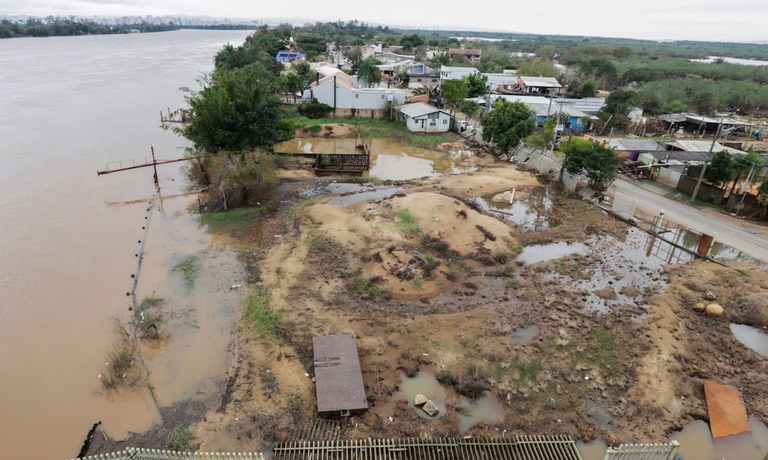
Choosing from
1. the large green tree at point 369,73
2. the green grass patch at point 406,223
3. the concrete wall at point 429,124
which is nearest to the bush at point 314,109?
the concrete wall at point 429,124

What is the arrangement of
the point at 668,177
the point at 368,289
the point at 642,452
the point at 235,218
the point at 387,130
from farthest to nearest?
the point at 387,130 < the point at 668,177 < the point at 235,218 < the point at 368,289 < the point at 642,452

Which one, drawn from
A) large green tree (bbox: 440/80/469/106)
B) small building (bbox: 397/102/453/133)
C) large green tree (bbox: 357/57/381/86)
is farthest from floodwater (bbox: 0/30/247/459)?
large green tree (bbox: 440/80/469/106)

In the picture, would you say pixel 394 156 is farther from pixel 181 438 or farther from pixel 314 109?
pixel 181 438

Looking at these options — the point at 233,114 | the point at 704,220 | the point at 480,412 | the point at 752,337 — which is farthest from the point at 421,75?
the point at 480,412

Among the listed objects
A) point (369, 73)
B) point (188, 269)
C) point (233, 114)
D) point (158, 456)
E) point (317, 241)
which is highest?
point (369, 73)

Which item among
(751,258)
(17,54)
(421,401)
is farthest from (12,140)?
(17,54)

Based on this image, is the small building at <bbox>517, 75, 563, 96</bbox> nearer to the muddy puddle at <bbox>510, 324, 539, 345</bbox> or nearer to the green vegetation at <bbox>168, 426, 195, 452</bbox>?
the muddy puddle at <bbox>510, 324, 539, 345</bbox>

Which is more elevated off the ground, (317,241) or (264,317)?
(317,241)

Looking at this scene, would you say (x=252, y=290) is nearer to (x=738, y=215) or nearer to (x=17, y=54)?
(x=738, y=215)

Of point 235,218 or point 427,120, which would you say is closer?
point 235,218
